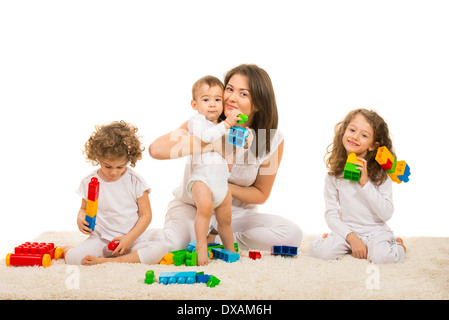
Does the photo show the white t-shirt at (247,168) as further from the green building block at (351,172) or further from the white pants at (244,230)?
the green building block at (351,172)

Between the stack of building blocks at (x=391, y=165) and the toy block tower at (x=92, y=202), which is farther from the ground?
the stack of building blocks at (x=391, y=165)

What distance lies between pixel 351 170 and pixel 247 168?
0.47m

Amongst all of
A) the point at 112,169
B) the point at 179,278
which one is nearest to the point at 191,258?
the point at 179,278

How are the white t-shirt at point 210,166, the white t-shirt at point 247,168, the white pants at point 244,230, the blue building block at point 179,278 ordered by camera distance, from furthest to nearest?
the white t-shirt at point 247,168
the white pants at point 244,230
the white t-shirt at point 210,166
the blue building block at point 179,278

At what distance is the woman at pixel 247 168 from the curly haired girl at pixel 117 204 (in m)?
0.13

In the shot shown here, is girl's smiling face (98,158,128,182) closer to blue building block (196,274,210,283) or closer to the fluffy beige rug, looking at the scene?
the fluffy beige rug

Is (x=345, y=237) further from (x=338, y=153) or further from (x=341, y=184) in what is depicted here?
(x=338, y=153)

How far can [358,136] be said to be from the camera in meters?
2.23

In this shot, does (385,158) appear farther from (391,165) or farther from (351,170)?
(351,170)

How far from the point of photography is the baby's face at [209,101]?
211 cm

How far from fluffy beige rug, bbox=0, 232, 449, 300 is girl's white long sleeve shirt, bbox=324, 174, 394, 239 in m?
0.17

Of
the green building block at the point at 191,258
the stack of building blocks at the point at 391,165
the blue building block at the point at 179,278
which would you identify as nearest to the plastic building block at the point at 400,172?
the stack of building blocks at the point at 391,165
